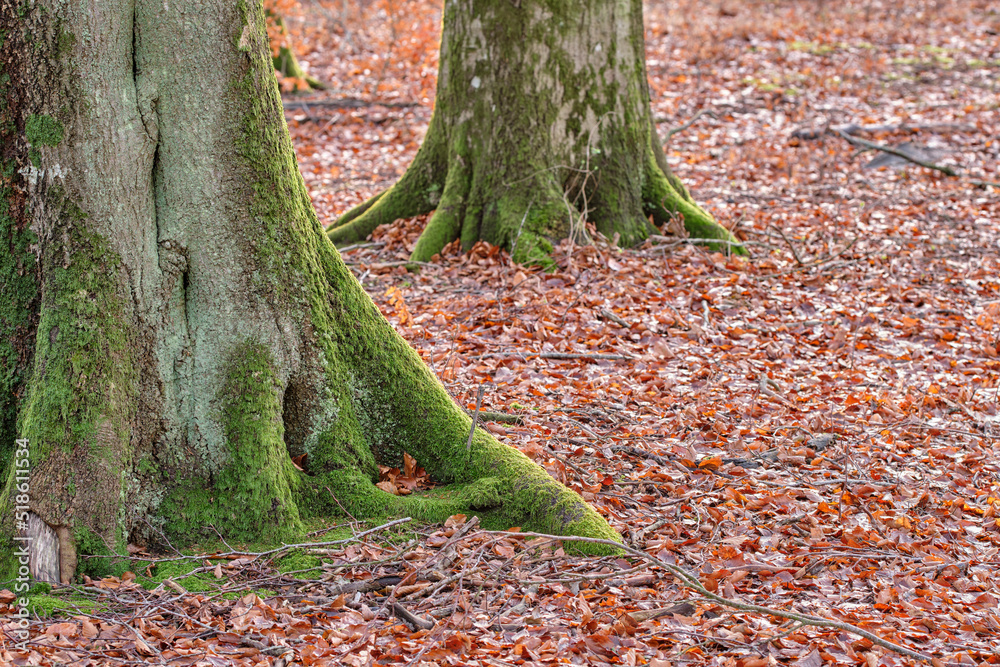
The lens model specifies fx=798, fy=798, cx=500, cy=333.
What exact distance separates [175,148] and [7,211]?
685mm

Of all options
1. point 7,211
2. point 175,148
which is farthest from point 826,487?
point 7,211

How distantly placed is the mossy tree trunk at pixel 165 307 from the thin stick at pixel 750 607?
0.24 metres

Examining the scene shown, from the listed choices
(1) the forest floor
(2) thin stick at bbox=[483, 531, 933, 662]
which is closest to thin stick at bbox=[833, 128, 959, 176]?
(1) the forest floor

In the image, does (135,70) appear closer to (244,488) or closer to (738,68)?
(244,488)

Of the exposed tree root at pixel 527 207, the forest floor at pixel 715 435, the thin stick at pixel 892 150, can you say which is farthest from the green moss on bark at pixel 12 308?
the thin stick at pixel 892 150

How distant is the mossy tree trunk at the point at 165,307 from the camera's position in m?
3.06

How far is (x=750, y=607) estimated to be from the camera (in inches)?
121

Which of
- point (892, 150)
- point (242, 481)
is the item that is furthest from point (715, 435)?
point (892, 150)

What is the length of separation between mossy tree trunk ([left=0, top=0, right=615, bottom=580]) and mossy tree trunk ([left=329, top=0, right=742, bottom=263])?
3764mm

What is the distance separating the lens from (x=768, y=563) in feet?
11.9

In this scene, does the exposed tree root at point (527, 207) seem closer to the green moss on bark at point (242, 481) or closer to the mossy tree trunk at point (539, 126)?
the mossy tree trunk at point (539, 126)

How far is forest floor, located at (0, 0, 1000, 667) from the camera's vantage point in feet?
9.80

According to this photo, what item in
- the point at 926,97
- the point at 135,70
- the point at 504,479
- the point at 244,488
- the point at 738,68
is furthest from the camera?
the point at 738,68

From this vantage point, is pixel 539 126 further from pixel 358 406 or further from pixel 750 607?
pixel 750 607
